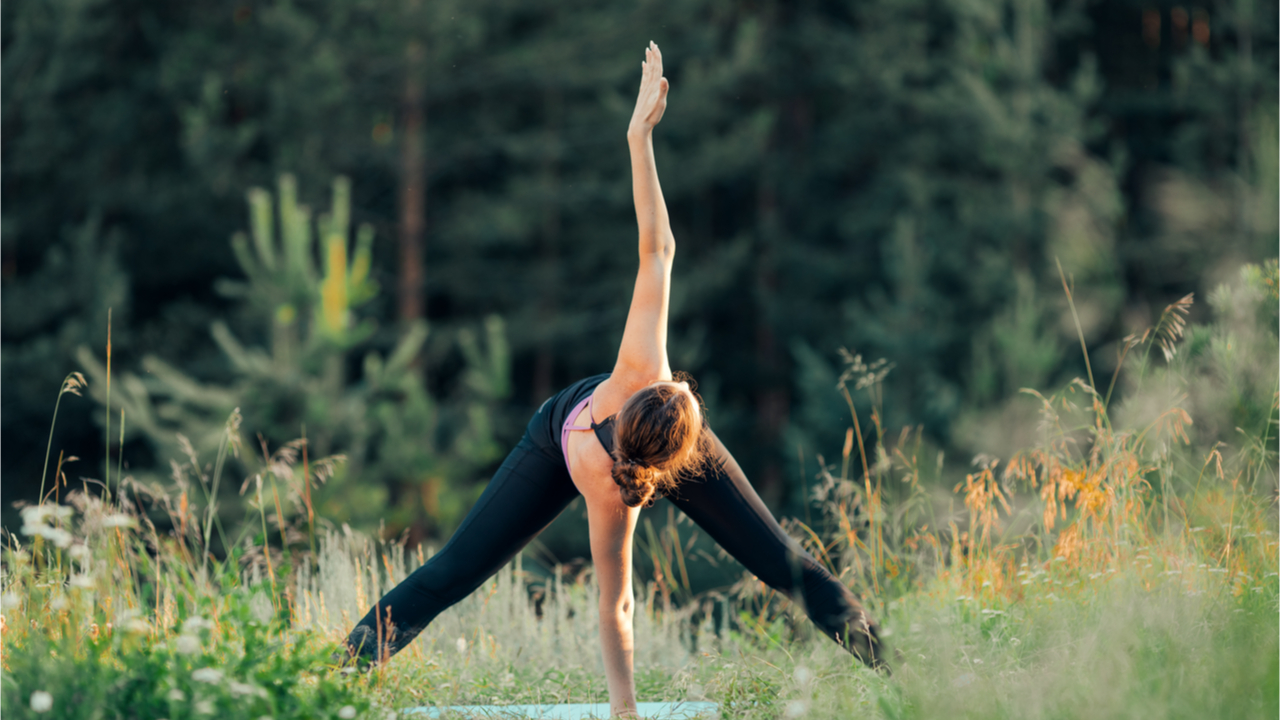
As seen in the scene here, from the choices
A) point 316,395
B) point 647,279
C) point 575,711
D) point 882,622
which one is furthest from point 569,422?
point 316,395

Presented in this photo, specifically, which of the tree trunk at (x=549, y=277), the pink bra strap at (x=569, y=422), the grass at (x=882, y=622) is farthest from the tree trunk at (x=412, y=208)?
the pink bra strap at (x=569, y=422)

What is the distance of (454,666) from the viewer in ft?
10.1

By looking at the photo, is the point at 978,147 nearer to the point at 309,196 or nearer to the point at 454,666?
the point at 309,196

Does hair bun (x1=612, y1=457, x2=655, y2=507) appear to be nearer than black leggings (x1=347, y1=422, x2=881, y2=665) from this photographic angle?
Yes

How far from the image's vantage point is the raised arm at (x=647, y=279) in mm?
2311

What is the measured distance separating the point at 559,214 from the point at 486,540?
469 inches

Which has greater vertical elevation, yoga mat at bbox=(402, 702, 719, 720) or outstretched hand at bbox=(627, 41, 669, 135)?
outstretched hand at bbox=(627, 41, 669, 135)

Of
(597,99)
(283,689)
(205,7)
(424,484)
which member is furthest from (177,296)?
(283,689)

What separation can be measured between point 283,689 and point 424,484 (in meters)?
8.87

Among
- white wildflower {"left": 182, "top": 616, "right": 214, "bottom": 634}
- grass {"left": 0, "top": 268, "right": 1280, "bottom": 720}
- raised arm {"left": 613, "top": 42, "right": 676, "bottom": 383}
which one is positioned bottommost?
grass {"left": 0, "top": 268, "right": 1280, "bottom": 720}

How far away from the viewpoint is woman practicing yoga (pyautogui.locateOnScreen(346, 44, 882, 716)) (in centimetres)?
225

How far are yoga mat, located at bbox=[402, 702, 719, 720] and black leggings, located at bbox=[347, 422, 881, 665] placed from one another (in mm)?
244

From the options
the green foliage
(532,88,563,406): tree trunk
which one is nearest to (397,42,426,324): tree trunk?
(532,88,563,406): tree trunk

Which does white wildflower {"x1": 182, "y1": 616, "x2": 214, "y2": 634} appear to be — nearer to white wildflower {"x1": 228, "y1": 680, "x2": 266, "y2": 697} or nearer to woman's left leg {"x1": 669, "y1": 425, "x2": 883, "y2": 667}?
white wildflower {"x1": 228, "y1": 680, "x2": 266, "y2": 697}
